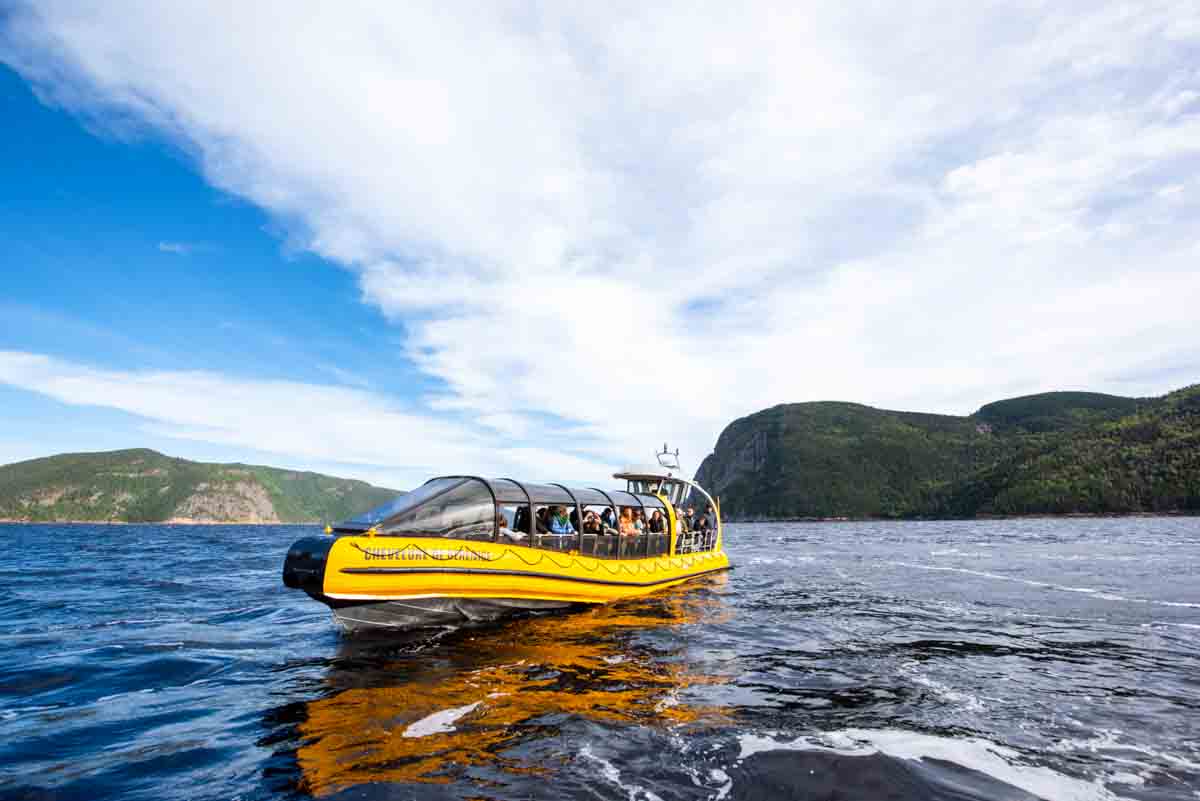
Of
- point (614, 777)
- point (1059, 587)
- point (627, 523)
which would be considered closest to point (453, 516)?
point (627, 523)

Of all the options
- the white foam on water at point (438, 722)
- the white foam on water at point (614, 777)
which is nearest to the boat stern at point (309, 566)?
the white foam on water at point (438, 722)

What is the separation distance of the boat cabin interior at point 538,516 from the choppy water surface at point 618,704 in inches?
77.5

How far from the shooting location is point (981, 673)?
999 cm

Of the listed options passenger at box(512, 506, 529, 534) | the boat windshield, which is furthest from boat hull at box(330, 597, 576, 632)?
passenger at box(512, 506, 529, 534)

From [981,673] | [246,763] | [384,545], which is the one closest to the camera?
[246,763]

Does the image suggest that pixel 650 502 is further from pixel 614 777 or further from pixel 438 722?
pixel 614 777

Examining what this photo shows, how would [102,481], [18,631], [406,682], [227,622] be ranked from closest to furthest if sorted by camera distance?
1. [406,682]
2. [18,631]
3. [227,622]
4. [102,481]

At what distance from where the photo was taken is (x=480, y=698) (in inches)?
328

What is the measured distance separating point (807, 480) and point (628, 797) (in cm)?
20492

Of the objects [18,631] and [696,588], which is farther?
[696,588]

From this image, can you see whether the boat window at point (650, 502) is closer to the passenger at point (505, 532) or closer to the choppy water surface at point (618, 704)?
the choppy water surface at point (618, 704)

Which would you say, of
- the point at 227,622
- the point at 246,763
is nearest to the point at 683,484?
the point at 227,622

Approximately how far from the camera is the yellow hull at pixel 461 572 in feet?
Result: 35.3

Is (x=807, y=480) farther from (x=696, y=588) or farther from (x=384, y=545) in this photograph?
(x=384, y=545)
